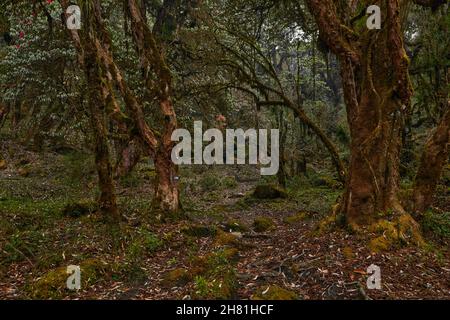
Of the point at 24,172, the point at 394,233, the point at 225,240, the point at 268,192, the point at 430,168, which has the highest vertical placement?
the point at 430,168

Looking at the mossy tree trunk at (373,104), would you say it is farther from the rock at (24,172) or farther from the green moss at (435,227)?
the rock at (24,172)

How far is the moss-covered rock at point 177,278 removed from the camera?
5816 mm

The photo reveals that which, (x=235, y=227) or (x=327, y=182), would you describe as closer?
(x=235, y=227)

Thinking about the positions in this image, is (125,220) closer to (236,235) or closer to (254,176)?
(236,235)

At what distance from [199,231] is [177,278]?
2884 millimetres

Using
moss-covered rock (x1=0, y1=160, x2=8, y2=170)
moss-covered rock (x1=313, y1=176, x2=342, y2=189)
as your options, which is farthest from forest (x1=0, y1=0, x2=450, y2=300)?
Answer: moss-covered rock (x1=313, y1=176, x2=342, y2=189)

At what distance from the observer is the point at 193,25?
50.1ft

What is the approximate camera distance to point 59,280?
548cm

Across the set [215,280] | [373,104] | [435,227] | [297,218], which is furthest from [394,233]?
[297,218]

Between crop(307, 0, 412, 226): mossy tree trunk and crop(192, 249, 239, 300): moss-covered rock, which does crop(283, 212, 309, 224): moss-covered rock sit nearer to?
crop(307, 0, 412, 226): mossy tree trunk

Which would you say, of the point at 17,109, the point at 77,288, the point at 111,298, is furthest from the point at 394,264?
the point at 17,109

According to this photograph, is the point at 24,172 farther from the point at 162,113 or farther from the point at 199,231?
the point at 199,231

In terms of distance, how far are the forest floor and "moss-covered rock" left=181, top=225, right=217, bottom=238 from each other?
0.07 feet

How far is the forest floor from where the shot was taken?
17.4ft
